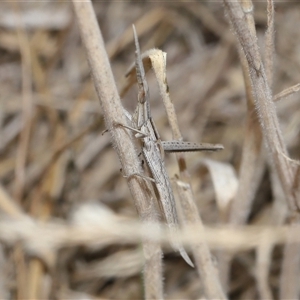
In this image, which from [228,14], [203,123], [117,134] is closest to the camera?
[228,14]

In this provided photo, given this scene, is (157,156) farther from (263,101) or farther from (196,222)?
(263,101)

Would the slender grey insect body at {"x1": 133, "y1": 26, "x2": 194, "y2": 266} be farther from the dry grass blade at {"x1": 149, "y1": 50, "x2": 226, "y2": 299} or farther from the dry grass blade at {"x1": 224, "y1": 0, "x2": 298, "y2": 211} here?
the dry grass blade at {"x1": 224, "y1": 0, "x2": 298, "y2": 211}

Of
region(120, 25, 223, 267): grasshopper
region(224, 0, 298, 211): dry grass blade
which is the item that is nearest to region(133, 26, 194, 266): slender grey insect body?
region(120, 25, 223, 267): grasshopper

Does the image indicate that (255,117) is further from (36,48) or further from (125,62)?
(36,48)

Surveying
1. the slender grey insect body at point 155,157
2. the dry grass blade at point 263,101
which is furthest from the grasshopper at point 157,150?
the dry grass blade at point 263,101

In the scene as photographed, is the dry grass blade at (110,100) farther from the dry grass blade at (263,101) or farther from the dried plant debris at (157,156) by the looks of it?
the dry grass blade at (263,101)

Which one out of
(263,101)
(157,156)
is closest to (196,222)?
(157,156)

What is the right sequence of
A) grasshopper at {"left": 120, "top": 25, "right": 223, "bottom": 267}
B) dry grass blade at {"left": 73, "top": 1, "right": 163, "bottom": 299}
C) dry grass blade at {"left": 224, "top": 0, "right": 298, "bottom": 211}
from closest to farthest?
dry grass blade at {"left": 224, "top": 0, "right": 298, "bottom": 211}, dry grass blade at {"left": 73, "top": 1, "right": 163, "bottom": 299}, grasshopper at {"left": 120, "top": 25, "right": 223, "bottom": 267}

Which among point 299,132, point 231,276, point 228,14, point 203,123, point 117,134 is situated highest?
point 203,123

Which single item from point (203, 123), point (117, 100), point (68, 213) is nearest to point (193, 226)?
point (117, 100)
